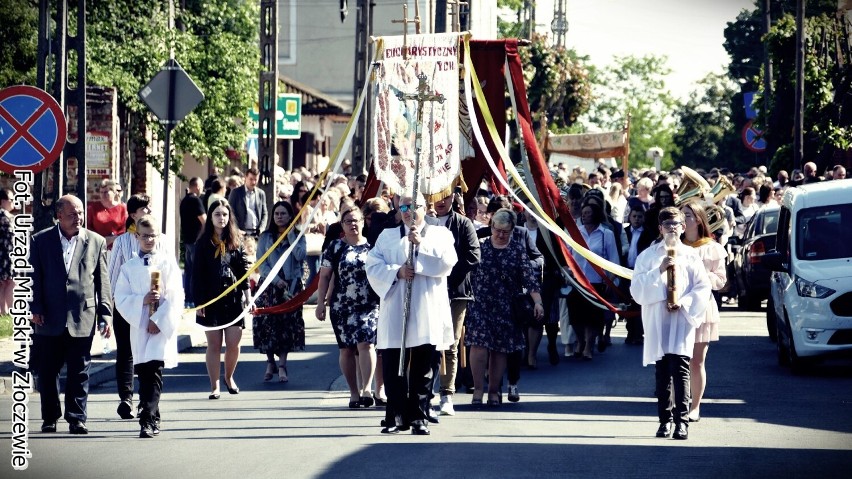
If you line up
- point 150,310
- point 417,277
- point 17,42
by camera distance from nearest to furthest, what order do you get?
point 417,277 → point 150,310 → point 17,42

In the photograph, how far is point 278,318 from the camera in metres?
15.7

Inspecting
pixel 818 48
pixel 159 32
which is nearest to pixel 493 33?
pixel 818 48

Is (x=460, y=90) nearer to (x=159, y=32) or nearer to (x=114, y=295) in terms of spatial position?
(x=114, y=295)

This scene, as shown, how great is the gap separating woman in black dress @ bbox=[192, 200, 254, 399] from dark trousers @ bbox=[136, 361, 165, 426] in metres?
2.30

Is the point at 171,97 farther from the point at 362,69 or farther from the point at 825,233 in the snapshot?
the point at 362,69

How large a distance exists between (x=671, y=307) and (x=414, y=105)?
5578mm

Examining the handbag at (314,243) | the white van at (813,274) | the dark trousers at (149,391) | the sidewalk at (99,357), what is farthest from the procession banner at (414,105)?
the handbag at (314,243)

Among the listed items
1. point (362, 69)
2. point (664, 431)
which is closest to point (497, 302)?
point (664, 431)

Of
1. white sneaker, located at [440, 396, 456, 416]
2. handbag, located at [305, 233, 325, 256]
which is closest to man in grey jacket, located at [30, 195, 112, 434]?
white sneaker, located at [440, 396, 456, 416]

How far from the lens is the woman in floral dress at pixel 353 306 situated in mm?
13484

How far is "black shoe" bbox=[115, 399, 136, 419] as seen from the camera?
12727mm

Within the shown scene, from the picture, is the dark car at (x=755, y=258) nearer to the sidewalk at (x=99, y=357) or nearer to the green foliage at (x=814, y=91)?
the sidewalk at (x=99, y=357)

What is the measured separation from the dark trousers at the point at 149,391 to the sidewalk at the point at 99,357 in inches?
119

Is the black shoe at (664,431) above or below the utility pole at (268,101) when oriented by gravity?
below
